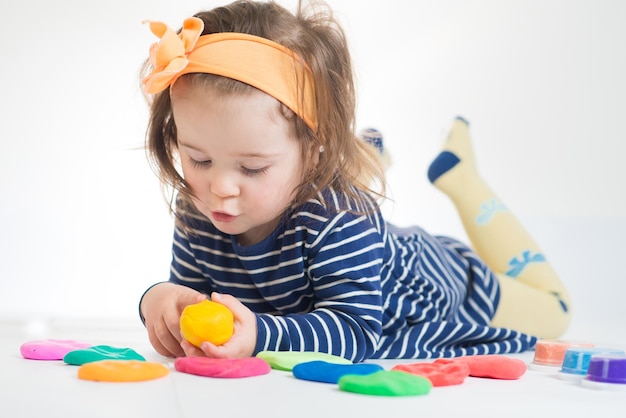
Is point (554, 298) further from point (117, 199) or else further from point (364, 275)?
point (117, 199)

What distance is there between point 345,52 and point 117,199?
138 cm

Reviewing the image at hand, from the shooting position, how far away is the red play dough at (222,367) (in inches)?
39.0

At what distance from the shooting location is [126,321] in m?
1.79

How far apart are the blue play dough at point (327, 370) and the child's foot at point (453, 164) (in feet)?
3.15

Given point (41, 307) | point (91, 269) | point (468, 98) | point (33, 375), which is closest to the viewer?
point (33, 375)

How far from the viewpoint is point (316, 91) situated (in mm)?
1228

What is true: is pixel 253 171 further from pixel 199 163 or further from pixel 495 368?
pixel 495 368

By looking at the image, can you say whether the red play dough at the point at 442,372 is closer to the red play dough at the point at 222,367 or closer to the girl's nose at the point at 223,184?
the red play dough at the point at 222,367

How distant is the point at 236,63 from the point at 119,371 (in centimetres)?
45

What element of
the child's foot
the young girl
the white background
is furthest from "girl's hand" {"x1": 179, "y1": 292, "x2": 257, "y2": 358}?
the white background

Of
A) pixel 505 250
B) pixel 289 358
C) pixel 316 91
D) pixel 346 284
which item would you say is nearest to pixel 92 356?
pixel 289 358

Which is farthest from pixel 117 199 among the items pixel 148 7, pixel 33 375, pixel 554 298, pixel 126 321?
pixel 33 375

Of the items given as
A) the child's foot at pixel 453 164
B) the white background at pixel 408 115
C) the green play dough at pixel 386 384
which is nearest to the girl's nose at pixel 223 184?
the green play dough at pixel 386 384

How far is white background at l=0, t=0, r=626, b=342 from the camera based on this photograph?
2439mm
